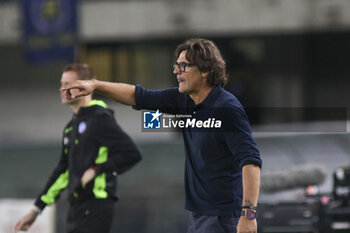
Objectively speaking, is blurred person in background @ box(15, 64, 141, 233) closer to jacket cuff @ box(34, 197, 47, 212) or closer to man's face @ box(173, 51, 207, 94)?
jacket cuff @ box(34, 197, 47, 212)

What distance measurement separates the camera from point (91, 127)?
5.09 metres

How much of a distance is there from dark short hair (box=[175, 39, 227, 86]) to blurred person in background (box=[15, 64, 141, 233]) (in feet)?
4.55

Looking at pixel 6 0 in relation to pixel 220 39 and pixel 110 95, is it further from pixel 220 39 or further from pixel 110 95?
pixel 110 95

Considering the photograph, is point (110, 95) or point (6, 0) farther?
point (6, 0)

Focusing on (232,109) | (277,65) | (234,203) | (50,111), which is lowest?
(50,111)

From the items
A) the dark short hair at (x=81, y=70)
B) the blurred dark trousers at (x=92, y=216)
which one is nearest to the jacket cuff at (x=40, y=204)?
the blurred dark trousers at (x=92, y=216)

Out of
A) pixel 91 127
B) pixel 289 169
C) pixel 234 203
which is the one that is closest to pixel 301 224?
pixel 289 169

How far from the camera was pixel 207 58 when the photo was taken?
3785 mm

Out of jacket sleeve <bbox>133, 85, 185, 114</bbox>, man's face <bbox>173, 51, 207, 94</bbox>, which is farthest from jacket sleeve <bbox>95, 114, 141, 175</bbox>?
man's face <bbox>173, 51, 207, 94</bbox>

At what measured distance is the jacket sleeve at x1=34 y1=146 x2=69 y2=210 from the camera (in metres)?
5.30

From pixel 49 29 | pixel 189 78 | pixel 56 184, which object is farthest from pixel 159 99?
pixel 49 29

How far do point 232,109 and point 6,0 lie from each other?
20.7 m

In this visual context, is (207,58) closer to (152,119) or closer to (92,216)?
(152,119)

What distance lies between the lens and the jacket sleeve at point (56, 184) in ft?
17.4
